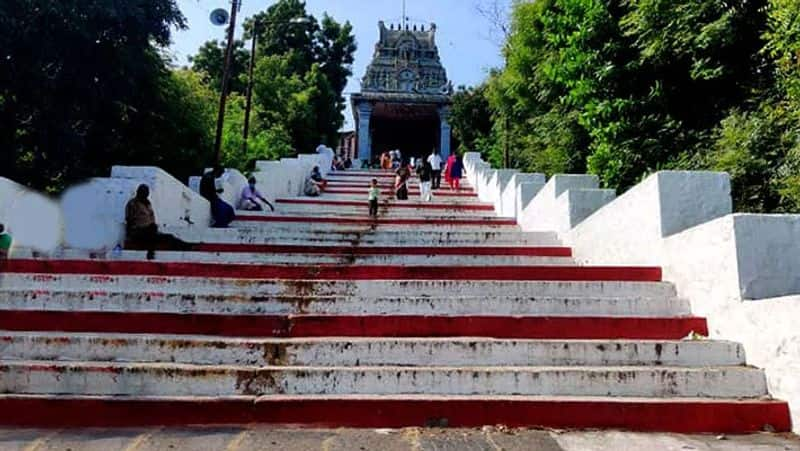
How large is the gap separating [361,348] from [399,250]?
2.85m

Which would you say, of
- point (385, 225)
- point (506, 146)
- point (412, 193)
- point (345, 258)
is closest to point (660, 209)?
point (345, 258)

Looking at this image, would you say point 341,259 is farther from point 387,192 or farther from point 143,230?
point 387,192

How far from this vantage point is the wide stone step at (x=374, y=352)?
168 inches

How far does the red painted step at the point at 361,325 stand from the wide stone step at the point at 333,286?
1.58 feet

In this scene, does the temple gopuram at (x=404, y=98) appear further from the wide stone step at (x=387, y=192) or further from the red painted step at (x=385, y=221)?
the red painted step at (x=385, y=221)

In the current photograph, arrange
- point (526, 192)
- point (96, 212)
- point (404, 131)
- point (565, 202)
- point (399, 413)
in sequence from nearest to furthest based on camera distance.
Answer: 1. point (399, 413)
2. point (96, 212)
3. point (565, 202)
4. point (526, 192)
5. point (404, 131)

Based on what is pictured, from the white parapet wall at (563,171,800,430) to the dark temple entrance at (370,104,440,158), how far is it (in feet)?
Result: 93.2

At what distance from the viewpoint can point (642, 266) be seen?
5656mm

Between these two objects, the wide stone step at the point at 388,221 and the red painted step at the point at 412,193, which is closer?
the wide stone step at the point at 388,221

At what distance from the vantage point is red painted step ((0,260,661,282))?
227 inches

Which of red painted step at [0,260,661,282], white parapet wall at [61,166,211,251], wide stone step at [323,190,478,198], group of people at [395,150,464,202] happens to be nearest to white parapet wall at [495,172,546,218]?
group of people at [395,150,464,202]

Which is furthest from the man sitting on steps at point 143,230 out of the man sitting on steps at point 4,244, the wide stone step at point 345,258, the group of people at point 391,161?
the group of people at point 391,161

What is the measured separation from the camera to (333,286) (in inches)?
209

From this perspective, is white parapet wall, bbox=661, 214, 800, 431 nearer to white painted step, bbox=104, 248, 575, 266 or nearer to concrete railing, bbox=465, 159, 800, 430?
concrete railing, bbox=465, 159, 800, 430
